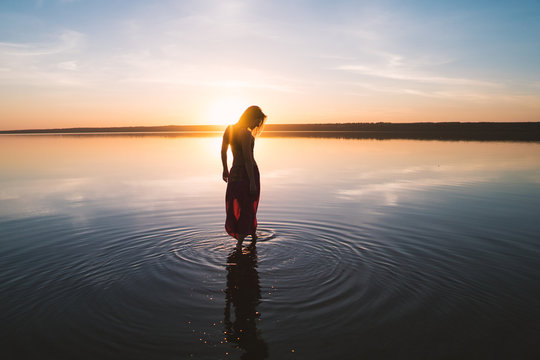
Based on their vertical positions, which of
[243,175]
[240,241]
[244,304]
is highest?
[243,175]

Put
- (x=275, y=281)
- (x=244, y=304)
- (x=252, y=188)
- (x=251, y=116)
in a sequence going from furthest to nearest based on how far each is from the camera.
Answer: (x=252, y=188) → (x=251, y=116) → (x=275, y=281) → (x=244, y=304)

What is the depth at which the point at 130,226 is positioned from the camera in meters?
8.79

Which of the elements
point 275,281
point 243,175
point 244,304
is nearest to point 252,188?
point 243,175

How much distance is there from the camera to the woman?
6.23 m

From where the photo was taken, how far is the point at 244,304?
4.65 meters

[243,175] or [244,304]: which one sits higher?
[243,175]

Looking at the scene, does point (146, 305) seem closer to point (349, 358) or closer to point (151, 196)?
point (349, 358)

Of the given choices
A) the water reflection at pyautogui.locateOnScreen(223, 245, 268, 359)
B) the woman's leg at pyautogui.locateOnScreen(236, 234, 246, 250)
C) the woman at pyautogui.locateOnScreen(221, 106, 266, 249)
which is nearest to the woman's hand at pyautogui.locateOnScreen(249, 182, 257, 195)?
the woman at pyautogui.locateOnScreen(221, 106, 266, 249)

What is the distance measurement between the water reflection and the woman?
1.66 ft

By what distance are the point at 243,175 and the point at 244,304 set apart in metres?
2.60

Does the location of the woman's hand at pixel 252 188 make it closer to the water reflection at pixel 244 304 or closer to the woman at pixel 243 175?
the woman at pixel 243 175

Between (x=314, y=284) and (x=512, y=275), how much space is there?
3.38 m

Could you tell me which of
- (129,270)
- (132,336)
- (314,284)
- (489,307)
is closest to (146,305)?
(132,336)

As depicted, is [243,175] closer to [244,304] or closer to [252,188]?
[252,188]
